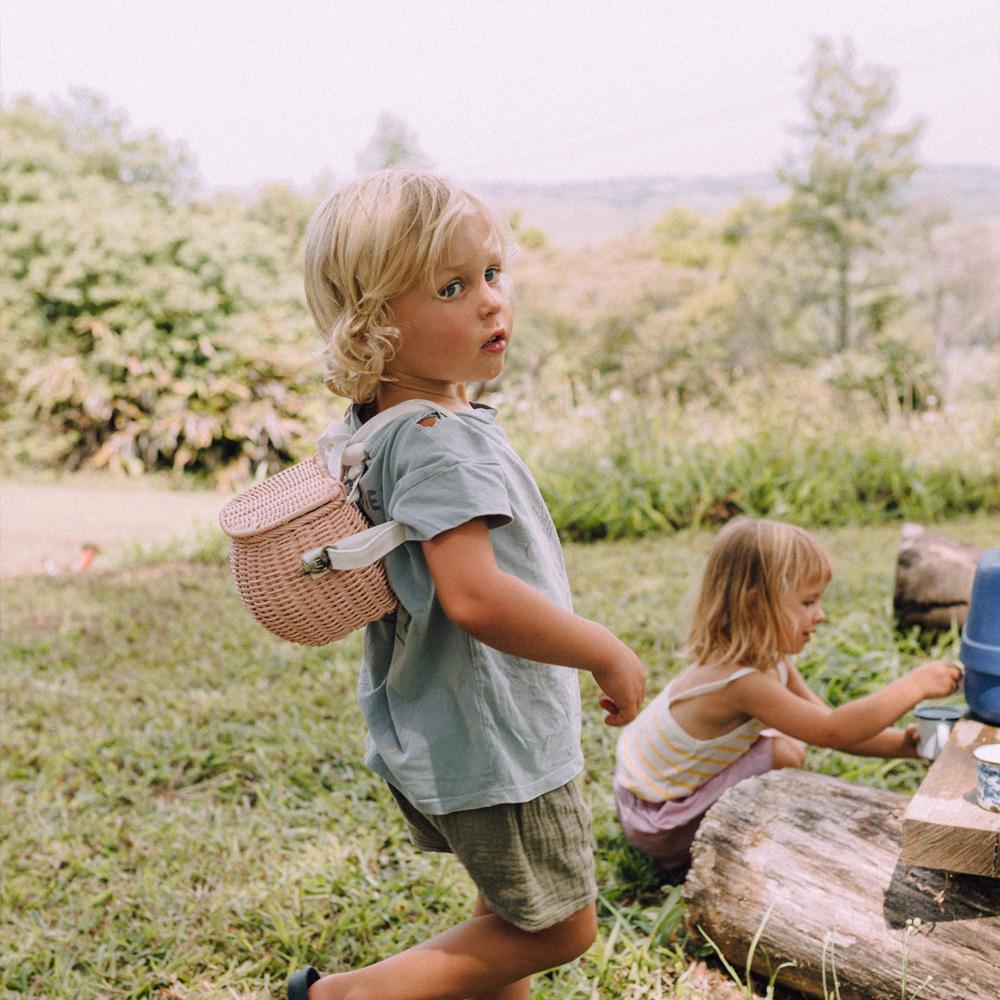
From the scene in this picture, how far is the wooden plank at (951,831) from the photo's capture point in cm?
160

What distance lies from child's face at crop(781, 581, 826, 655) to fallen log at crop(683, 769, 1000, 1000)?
307mm

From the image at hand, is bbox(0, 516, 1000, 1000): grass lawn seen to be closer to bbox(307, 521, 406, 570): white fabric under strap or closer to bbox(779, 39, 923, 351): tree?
bbox(307, 521, 406, 570): white fabric under strap

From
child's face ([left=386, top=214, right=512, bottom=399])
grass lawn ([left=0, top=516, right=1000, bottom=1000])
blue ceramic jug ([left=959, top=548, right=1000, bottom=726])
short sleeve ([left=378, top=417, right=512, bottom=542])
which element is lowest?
grass lawn ([left=0, top=516, right=1000, bottom=1000])

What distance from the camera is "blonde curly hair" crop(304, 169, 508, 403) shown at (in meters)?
1.42

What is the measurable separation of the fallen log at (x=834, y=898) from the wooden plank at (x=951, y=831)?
20 centimetres

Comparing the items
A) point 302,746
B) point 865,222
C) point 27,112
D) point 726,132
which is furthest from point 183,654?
point 726,132

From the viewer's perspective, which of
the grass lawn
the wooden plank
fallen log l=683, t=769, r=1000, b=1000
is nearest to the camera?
the wooden plank

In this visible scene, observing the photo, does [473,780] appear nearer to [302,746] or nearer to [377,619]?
[377,619]

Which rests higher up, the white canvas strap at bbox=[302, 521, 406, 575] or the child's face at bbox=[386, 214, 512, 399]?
the child's face at bbox=[386, 214, 512, 399]

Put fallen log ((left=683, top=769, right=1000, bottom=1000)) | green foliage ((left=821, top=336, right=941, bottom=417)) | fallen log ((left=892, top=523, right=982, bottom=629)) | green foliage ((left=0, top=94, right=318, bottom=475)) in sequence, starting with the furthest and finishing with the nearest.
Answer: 1. green foliage ((left=821, top=336, right=941, bottom=417))
2. green foliage ((left=0, top=94, right=318, bottom=475))
3. fallen log ((left=892, top=523, right=982, bottom=629))
4. fallen log ((left=683, top=769, right=1000, bottom=1000))

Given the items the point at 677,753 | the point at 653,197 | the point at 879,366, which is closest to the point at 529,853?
the point at 677,753

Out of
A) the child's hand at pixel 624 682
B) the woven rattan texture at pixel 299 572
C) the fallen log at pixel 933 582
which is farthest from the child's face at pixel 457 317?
the fallen log at pixel 933 582

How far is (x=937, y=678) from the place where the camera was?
2.34 meters

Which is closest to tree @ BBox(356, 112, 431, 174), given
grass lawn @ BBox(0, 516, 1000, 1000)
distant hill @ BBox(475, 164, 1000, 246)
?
distant hill @ BBox(475, 164, 1000, 246)
